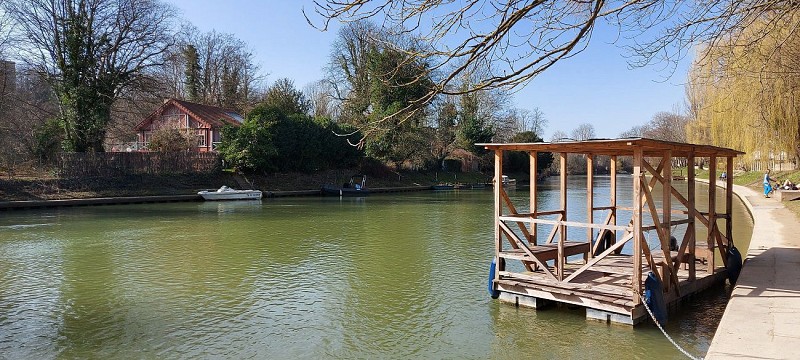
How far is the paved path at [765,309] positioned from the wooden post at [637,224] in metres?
0.96

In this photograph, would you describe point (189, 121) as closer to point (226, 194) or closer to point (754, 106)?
point (226, 194)

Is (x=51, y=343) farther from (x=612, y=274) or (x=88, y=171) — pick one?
(x=88, y=171)

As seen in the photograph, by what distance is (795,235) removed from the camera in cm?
1248

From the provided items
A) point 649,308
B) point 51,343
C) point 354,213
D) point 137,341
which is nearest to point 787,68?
point 649,308

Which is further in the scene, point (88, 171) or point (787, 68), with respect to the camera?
point (88, 171)

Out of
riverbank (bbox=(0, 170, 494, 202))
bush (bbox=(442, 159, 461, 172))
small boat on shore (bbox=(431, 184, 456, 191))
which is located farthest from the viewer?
bush (bbox=(442, 159, 461, 172))

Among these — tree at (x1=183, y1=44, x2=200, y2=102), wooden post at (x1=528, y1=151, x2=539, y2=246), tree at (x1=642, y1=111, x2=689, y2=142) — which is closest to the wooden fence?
tree at (x1=183, y1=44, x2=200, y2=102)

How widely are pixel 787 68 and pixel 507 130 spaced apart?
46.2m

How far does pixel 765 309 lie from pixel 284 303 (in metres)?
6.30

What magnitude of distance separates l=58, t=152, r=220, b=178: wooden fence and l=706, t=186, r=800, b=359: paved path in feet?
96.9

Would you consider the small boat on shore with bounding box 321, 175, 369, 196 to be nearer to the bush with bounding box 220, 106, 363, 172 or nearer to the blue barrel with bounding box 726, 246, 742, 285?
the bush with bounding box 220, 106, 363, 172

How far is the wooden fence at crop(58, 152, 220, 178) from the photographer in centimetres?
2906

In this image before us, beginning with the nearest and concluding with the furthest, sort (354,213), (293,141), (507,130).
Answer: (354,213)
(293,141)
(507,130)

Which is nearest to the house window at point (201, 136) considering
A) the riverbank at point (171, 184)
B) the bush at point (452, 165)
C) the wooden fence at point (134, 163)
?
the wooden fence at point (134, 163)
